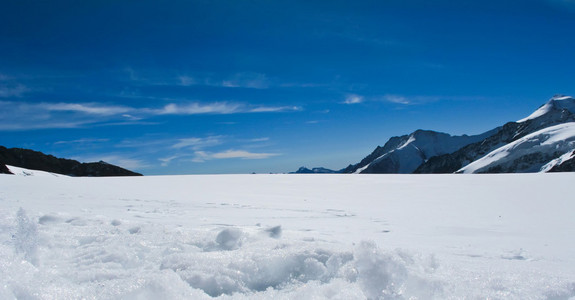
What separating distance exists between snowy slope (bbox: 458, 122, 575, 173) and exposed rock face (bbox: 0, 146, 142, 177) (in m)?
142

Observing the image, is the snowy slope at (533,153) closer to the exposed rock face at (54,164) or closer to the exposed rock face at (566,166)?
the exposed rock face at (566,166)

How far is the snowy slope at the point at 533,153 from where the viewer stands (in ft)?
410

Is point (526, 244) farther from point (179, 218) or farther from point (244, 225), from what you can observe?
point (179, 218)

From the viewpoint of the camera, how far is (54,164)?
4090 inches

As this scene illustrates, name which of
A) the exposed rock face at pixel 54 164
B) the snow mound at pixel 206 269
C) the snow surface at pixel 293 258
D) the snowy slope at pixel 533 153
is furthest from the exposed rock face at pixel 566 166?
the exposed rock face at pixel 54 164

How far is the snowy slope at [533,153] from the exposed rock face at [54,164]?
142415 millimetres

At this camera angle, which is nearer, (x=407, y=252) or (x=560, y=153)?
(x=407, y=252)

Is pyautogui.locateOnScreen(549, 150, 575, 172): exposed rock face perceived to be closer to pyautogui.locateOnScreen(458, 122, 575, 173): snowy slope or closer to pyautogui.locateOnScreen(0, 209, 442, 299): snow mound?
pyautogui.locateOnScreen(458, 122, 575, 173): snowy slope

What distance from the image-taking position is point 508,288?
2504mm

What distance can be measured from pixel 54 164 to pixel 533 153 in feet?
581

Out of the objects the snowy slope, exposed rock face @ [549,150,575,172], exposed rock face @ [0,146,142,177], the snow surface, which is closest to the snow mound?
the snow surface

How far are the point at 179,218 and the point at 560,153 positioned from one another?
521ft

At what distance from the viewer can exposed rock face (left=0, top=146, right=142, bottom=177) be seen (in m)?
98.1

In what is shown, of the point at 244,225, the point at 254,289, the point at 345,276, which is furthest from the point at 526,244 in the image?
the point at 244,225
